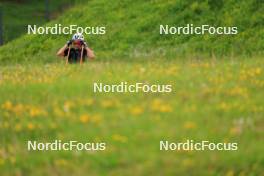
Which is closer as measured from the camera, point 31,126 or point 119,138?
point 119,138

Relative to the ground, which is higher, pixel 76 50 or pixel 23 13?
pixel 23 13

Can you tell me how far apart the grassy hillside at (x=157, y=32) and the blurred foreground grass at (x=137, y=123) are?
11089 millimetres

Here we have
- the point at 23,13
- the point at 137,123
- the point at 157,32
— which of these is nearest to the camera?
the point at 137,123

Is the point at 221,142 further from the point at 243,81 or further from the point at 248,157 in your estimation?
the point at 243,81

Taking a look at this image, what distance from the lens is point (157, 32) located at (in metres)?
27.6

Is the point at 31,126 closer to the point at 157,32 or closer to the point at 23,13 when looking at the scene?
the point at 157,32

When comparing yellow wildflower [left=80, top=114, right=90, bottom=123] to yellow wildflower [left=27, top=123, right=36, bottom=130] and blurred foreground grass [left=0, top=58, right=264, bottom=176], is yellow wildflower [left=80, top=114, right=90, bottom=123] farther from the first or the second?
yellow wildflower [left=27, top=123, right=36, bottom=130]

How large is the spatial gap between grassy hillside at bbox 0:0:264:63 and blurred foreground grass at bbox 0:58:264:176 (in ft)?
36.4

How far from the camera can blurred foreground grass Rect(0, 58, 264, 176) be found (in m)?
8.27

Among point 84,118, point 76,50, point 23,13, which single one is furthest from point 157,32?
point 23,13

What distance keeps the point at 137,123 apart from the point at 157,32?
1861cm

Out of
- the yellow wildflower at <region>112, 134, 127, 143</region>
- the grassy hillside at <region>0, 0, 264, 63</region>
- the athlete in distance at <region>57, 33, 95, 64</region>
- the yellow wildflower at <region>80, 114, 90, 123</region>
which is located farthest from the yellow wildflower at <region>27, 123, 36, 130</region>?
the grassy hillside at <region>0, 0, 264, 63</region>

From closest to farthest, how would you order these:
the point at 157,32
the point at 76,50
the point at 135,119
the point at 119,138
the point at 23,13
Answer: the point at 119,138
the point at 135,119
the point at 76,50
the point at 157,32
the point at 23,13

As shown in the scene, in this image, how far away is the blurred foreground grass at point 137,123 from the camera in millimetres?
8266
